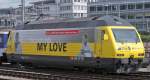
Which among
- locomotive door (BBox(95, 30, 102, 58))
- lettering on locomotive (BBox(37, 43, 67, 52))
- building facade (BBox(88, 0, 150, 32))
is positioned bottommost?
building facade (BBox(88, 0, 150, 32))

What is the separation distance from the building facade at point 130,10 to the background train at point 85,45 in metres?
71.8

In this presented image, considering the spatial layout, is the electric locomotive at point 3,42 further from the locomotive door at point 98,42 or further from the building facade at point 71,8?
the building facade at point 71,8

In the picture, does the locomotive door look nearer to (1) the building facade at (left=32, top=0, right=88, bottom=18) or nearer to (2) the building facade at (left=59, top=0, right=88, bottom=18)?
(1) the building facade at (left=32, top=0, right=88, bottom=18)

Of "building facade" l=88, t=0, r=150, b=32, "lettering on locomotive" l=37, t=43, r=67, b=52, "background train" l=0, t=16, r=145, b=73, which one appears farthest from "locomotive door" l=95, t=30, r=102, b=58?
"building facade" l=88, t=0, r=150, b=32

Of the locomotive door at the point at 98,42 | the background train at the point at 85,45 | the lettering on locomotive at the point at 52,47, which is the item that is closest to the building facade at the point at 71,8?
the background train at the point at 85,45

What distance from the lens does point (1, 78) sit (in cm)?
2000

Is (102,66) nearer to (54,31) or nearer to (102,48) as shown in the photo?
(102,48)

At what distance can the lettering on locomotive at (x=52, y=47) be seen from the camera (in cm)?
2357

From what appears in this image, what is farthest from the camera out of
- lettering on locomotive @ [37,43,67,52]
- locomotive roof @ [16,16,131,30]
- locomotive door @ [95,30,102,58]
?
lettering on locomotive @ [37,43,67,52]

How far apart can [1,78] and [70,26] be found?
203 inches

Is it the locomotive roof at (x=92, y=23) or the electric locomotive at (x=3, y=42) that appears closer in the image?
the locomotive roof at (x=92, y=23)

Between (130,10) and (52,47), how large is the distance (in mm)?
79411

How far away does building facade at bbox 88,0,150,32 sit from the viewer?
98250 mm

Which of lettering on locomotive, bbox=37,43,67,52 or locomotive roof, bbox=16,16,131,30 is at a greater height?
locomotive roof, bbox=16,16,131,30
